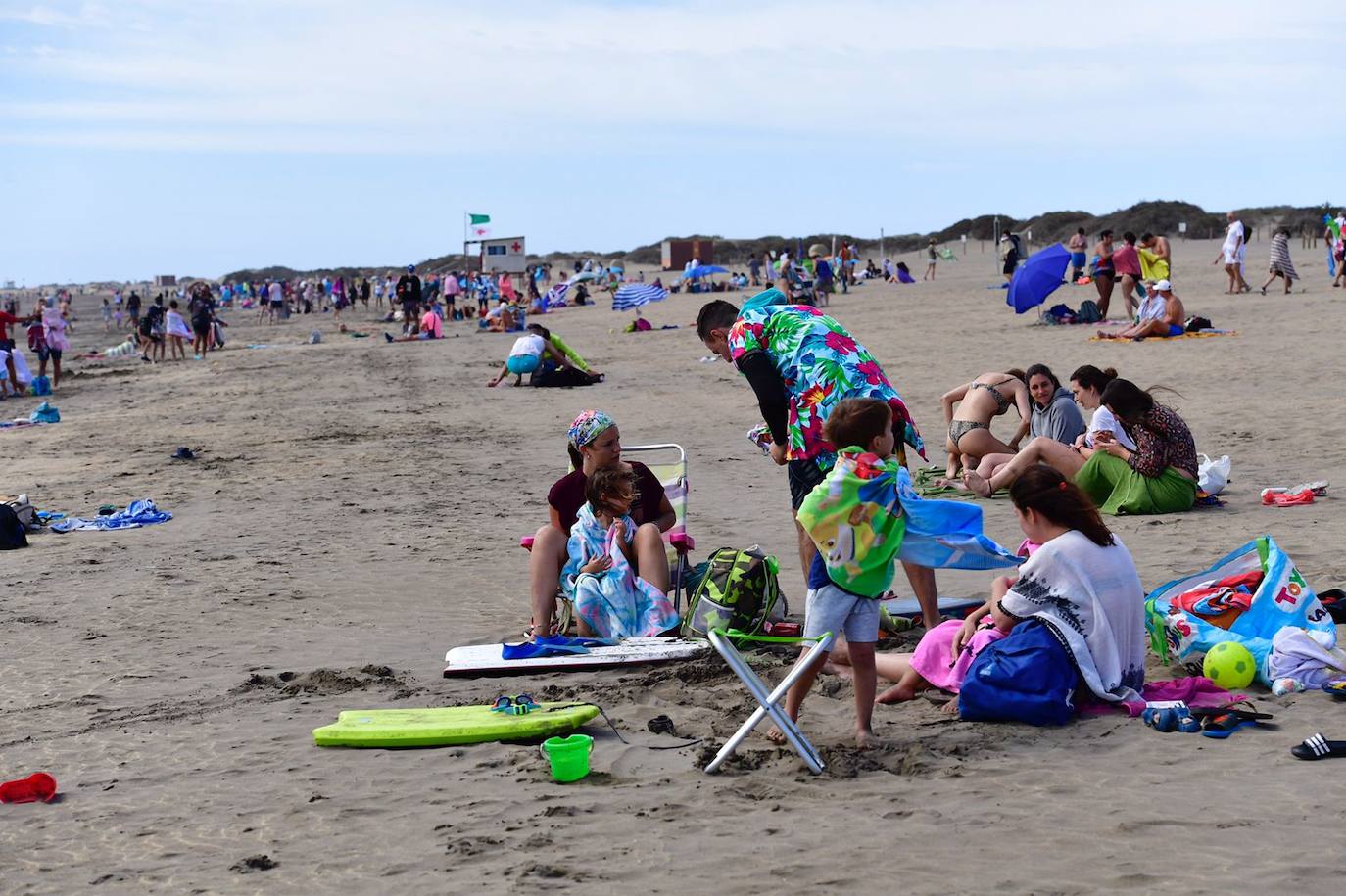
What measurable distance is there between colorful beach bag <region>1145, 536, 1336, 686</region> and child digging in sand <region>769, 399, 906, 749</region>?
1.45m

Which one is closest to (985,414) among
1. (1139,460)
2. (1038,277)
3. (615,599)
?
(1139,460)

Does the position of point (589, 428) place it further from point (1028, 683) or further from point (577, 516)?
point (1028, 683)

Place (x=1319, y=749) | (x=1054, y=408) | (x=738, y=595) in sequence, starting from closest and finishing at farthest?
1. (x=1319, y=749)
2. (x=738, y=595)
3. (x=1054, y=408)

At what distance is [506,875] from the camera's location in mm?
3580

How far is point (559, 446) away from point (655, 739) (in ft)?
27.5

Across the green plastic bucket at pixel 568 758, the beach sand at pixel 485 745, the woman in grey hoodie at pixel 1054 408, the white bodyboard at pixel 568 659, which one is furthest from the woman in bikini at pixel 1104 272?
the green plastic bucket at pixel 568 758

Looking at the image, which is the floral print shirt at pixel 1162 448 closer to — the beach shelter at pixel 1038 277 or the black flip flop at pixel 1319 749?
the black flip flop at pixel 1319 749

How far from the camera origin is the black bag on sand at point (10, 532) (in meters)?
8.95

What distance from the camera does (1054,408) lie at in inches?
354

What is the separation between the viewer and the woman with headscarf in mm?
6172

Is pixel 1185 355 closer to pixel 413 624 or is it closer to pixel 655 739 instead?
pixel 413 624

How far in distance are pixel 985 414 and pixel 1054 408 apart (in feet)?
2.07

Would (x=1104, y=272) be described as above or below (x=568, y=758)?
above

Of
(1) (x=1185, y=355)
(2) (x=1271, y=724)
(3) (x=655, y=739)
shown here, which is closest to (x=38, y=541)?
(3) (x=655, y=739)
